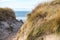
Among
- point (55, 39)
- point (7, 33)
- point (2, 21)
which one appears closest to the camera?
point (55, 39)

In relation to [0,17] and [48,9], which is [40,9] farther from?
[0,17]

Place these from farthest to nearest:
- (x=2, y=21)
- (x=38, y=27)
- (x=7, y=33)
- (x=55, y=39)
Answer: (x=2, y=21), (x=7, y=33), (x=38, y=27), (x=55, y=39)

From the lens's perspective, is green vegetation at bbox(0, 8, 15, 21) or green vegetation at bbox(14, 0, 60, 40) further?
green vegetation at bbox(0, 8, 15, 21)

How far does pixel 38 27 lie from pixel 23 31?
3.99 ft

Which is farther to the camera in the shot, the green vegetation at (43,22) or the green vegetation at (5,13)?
the green vegetation at (5,13)

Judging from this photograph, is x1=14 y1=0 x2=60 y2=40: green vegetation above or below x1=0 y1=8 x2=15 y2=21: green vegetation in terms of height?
below

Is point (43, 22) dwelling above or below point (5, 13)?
below

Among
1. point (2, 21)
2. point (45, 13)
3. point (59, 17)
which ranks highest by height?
point (2, 21)

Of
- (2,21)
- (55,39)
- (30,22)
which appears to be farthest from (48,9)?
(2,21)

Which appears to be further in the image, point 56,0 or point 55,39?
point 56,0

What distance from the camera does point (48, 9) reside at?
9281 millimetres

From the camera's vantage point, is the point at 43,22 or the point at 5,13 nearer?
the point at 43,22

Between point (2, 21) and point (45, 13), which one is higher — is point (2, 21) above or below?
above

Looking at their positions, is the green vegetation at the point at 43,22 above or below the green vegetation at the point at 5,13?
below
